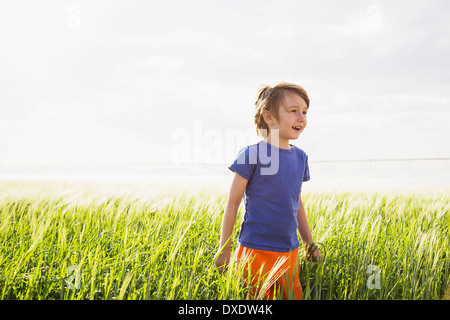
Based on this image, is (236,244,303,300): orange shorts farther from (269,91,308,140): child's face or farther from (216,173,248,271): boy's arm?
(269,91,308,140): child's face

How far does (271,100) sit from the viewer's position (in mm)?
1761

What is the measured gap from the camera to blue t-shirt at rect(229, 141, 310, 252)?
1.63 m

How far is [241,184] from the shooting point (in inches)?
64.2

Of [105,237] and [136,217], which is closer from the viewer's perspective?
[105,237]

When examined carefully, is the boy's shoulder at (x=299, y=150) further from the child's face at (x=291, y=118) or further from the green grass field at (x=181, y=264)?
the green grass field at (x=181, y=264)

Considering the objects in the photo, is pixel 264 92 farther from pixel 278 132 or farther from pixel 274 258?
pixel 274 258

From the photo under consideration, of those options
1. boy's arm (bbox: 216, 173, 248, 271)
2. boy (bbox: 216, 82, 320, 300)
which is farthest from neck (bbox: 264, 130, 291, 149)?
boy's arm (bbox: 216, 173, 248, 271)

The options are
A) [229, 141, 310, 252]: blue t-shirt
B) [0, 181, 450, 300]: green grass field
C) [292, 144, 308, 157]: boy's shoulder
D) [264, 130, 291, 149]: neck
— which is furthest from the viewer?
A: [292, 144, 308, 157]: boy's shoulder

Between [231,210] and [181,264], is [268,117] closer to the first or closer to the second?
[231,210]

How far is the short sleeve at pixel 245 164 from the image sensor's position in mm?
1628

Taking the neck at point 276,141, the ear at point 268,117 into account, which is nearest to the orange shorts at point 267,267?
the neck at point 276,141
